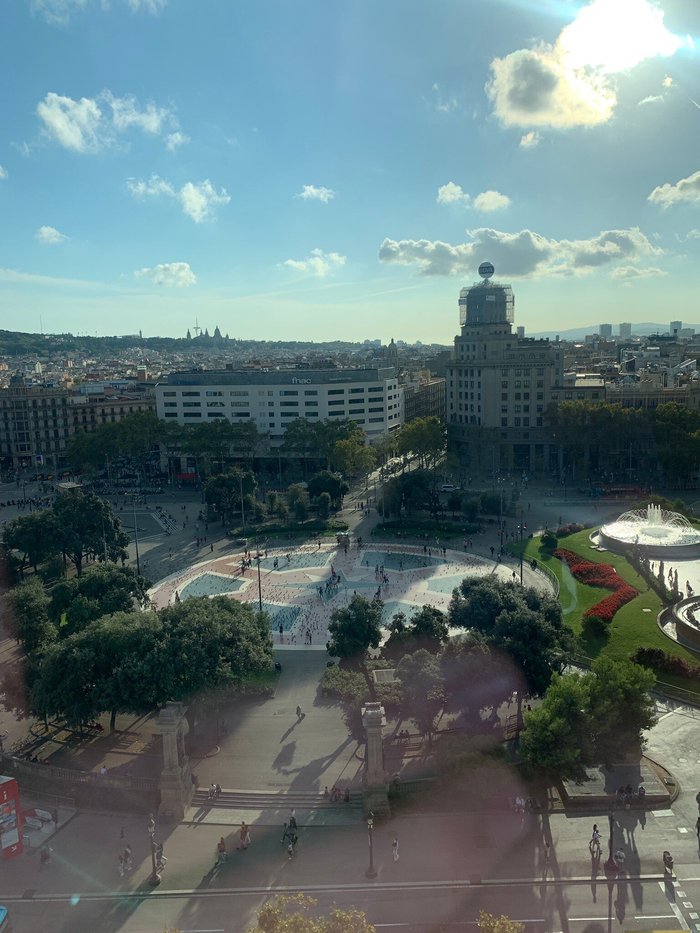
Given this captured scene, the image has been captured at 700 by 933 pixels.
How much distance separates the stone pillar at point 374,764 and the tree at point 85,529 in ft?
116

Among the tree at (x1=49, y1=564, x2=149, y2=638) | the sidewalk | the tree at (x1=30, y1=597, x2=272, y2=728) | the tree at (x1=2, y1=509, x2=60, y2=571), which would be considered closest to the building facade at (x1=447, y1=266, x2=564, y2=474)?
the tree at (x1=2, y1=509, x2=60, y2=571)

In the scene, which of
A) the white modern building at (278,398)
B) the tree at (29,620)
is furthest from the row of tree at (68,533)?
the white modern building at (278,398)

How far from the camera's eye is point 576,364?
149 meters

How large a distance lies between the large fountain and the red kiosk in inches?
1757

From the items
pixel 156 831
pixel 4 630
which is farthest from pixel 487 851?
pixel 4 630

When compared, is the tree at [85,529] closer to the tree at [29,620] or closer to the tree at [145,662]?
the tree at [29,620]

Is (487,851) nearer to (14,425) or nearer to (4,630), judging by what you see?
(4,630)

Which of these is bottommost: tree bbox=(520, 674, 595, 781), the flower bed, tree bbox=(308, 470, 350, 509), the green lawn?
the green lawn

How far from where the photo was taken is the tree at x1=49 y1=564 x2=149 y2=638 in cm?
3872

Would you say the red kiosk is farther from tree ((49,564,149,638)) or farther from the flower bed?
the flower bed

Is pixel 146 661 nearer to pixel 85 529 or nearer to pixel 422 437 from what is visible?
pixel 85 529

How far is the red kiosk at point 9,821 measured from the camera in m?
24.8

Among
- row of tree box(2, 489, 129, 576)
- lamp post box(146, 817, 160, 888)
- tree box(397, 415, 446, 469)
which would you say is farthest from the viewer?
tree box(397, 415, 446, 469)

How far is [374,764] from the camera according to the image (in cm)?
2719
